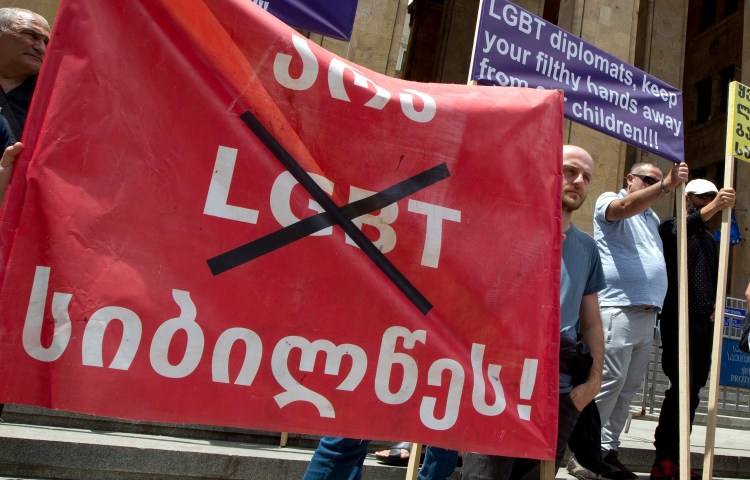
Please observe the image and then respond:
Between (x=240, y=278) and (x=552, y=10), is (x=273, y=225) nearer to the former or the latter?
(x=240, y=278)

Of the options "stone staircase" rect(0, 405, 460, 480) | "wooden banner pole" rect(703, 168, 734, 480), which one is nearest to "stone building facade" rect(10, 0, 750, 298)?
"wooden banner pole" rect(703, 168, 734, 480)

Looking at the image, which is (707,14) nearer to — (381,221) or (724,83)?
(724,83)

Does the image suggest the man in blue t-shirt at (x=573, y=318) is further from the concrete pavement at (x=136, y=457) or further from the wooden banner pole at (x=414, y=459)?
the concrete pavement at (x=136, y=457)

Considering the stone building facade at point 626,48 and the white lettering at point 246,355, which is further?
the stone building facade at point 626,48

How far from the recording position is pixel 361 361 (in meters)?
2.19

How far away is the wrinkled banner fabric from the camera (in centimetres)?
495

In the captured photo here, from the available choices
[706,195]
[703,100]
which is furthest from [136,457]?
[703,100]

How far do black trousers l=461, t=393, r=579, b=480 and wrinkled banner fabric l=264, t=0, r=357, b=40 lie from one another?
331cm

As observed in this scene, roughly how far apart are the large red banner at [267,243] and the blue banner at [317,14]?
2.68 m

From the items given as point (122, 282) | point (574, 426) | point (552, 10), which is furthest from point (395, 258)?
point (552, 10)

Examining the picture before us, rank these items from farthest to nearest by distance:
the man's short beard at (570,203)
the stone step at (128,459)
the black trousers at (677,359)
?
the black trousers at (677,359) → the stone step at (128,459) → the man's short beard at (570,203)

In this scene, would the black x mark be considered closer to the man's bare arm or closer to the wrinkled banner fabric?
the man's bare arm

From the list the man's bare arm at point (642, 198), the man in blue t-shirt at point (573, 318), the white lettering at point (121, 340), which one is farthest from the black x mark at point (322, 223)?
the man's bare arm at point (642, 198)

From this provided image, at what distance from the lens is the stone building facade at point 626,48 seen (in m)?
9.58
